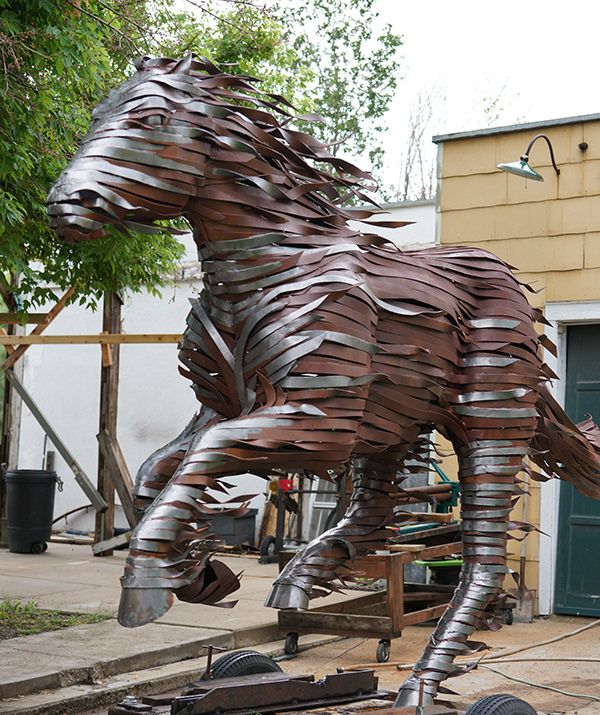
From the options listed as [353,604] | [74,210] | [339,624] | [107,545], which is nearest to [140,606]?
[74,210]

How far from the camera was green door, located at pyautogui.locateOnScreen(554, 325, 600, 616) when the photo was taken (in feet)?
27.2

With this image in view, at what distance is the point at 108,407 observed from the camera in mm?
11070

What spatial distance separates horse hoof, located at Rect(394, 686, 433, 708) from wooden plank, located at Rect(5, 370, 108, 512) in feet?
25.3

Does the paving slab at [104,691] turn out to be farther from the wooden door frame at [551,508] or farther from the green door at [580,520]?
the green door at [580,520]

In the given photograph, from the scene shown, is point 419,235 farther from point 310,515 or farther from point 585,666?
point 585,666

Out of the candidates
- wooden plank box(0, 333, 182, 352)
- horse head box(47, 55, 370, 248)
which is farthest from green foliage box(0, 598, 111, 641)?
horse head box(47, 55, 370, 248)

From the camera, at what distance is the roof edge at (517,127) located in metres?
8.45

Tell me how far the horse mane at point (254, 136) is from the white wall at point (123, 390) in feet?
30.4

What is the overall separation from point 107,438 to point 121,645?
4865mm

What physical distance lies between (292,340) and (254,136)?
683 millimetres

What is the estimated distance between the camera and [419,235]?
38.1ft

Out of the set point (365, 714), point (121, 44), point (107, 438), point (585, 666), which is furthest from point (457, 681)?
point (107, 438)

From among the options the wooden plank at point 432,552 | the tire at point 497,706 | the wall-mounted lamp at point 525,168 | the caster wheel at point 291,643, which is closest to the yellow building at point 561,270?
the wall-mounted lamp at point 525,168

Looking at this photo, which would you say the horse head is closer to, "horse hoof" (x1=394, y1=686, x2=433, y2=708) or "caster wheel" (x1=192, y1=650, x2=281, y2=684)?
"horse hoof" (x1=394, y1=686, x2=433, y2=708)
